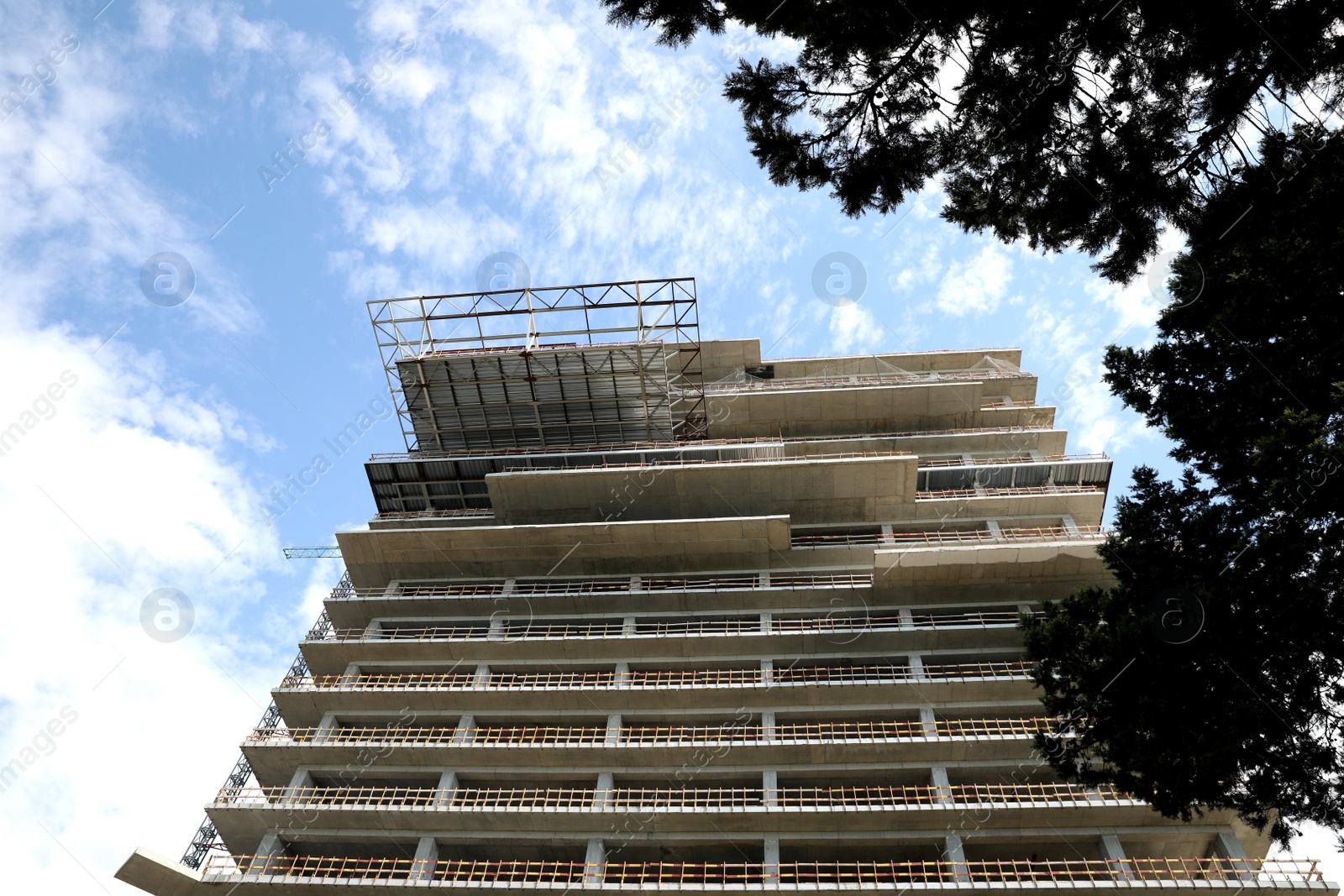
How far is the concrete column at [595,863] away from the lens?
Answer: 16270mm

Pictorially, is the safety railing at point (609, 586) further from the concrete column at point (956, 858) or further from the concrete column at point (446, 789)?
the concrete column at point (956, 858)

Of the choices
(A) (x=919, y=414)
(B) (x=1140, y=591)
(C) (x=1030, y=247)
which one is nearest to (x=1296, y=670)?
(B) (x=1140, y=591)

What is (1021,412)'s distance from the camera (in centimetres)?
3045

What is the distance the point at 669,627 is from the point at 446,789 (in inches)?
287

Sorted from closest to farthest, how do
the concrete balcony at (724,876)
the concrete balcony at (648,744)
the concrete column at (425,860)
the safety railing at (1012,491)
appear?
the concrete balcony at (724,876)
the concrete column at (425,860)
the concrete balcony at (648,744)
the safety railing at (1012,491)

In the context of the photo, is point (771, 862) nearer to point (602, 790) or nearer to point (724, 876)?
point (724, 876)

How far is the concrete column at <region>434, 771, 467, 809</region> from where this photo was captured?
18344mm

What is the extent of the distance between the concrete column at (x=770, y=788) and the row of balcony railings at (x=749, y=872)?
1273mm

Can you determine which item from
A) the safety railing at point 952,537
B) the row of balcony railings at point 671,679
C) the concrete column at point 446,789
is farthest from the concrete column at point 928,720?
the concrete column at point 446,789

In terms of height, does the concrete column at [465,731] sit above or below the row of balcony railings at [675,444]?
below

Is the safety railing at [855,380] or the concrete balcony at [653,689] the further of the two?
the safety railing at [855,380]

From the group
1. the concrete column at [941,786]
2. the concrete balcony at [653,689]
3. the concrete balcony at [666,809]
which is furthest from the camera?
the concrete balcony at [653,689]

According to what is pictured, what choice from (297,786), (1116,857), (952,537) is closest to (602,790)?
(297,786)

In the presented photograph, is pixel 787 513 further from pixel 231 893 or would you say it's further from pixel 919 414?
pixel 231 893
